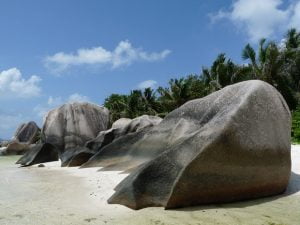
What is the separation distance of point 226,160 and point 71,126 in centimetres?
1415

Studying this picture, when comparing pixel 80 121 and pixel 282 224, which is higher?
pixel 80 121

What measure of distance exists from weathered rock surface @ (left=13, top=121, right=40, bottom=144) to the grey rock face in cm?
1813

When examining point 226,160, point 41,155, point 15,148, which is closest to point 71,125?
point 41,155

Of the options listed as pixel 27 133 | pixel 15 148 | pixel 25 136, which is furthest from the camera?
pixel 27 133

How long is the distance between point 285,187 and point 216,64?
90.6ft

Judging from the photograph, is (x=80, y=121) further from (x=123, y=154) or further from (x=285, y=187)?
(x=285, y=187)

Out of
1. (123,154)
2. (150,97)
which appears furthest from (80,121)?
(150,97)

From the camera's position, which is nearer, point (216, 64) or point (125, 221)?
point (125, 221)

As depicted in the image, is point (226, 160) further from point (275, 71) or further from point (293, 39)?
point (293, 39)

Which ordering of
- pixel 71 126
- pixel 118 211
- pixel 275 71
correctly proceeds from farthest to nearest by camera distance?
1. pixel 275 71
2. pixel 71 126
3. pixel 118 211

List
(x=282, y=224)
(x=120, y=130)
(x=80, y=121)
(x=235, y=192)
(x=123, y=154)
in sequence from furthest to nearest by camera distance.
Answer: (x=80, y=121)
(x=120, y=130)
(x=123, y=154)
(x=235, y=192)
(x=282, y=224)

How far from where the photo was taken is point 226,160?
5.97 meters

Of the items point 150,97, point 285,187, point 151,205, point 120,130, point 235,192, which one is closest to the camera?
point 151,205

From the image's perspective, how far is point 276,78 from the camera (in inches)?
1099
